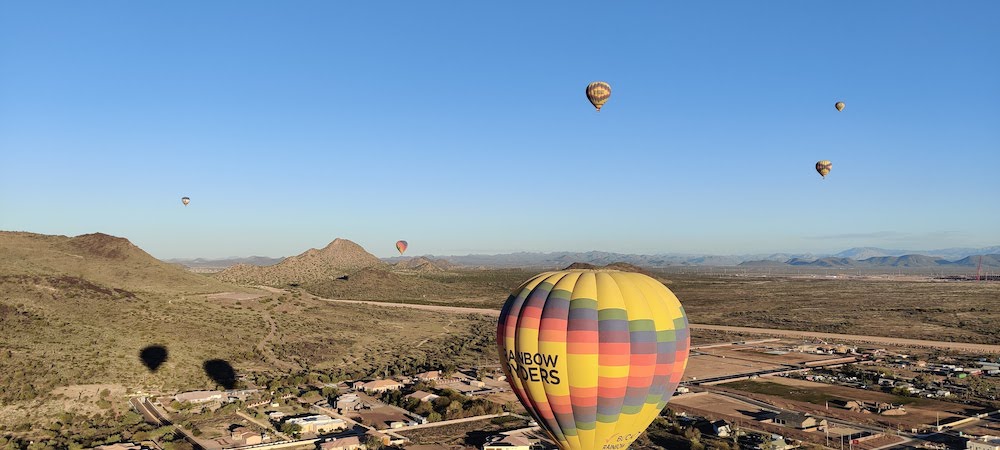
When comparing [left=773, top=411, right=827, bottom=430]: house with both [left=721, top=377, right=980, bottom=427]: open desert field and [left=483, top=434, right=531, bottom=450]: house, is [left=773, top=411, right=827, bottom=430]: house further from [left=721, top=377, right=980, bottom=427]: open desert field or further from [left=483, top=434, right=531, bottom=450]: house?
[left=483, top=434, right=531, bottom=450]: house

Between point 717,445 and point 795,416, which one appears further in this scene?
point 795,416

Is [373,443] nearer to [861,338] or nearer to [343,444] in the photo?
[343,444]

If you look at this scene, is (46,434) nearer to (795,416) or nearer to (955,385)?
(795,416)

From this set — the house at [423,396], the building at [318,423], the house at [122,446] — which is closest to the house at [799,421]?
the house at [423,396]

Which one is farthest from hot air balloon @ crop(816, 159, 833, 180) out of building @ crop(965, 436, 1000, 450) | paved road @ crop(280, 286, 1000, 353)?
building @ crop(965, 436, 1000, 450)

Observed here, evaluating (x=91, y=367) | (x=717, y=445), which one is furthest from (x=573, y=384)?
(x=91, y=367)

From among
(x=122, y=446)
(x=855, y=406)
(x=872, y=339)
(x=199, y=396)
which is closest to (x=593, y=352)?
(x=122, y=446)
